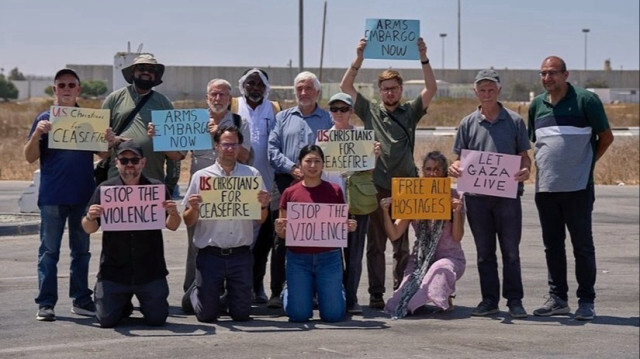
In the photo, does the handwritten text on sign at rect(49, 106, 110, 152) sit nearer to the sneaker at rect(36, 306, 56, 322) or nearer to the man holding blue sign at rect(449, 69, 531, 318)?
Result: the sneaker at rect(36, 306, 56, 322)

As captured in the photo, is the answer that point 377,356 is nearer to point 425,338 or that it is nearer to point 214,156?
point 425,338

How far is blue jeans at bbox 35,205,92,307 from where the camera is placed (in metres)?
10.2

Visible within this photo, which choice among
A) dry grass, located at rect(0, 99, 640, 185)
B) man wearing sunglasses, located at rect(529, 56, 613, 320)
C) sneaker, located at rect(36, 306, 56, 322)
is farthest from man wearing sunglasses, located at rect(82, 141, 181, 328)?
dry grass, located at rect(0, 99, 640, 185)

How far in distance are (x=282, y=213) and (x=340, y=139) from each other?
84 centimetres

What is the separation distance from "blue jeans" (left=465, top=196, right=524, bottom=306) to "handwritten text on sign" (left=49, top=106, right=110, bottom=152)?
334 cm

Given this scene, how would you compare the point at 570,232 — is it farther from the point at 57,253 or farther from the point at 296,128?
the point at 57,253

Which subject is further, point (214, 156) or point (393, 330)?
point (214, 156)

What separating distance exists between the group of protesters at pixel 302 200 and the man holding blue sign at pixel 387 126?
1 cm

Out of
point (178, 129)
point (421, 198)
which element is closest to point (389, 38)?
point (421, 198)

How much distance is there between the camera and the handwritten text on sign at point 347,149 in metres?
10.6

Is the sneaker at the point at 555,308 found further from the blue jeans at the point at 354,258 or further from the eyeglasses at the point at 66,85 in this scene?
the eyeglasses at the point at 66,85

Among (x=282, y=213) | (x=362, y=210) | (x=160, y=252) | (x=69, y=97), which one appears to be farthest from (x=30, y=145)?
(x=362, y=210)

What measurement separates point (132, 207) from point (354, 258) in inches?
85.5

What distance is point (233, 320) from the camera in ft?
34.0
